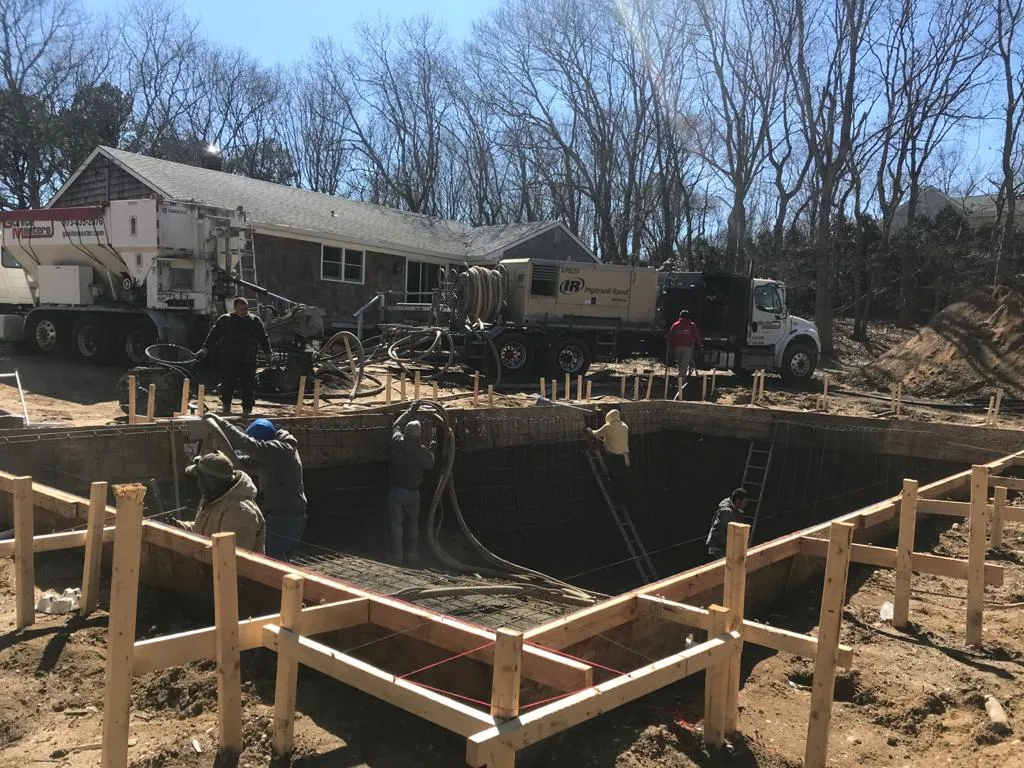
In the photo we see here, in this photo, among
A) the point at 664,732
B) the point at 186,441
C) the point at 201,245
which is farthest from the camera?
the point at 201,245

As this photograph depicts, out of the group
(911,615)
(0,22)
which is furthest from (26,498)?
(0,22)

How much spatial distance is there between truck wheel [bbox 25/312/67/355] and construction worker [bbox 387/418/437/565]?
886 centimetres

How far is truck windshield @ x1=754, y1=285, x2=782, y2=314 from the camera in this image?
17.3 m

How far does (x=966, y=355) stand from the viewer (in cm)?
Answer: 1742

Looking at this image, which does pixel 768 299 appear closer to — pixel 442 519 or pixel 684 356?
pixel 684 356

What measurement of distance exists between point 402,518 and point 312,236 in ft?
39.1

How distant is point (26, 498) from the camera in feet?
15.3

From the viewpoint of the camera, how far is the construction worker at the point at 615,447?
1065 centimetres

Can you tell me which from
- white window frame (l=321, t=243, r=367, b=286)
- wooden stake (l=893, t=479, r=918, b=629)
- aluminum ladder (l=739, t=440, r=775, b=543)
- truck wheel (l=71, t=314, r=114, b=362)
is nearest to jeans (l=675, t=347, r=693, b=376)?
aluminum ladder (l=739, t=440, r=775, b=543)

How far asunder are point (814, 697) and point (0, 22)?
1390 inches

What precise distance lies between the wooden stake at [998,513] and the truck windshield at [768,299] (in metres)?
10.6

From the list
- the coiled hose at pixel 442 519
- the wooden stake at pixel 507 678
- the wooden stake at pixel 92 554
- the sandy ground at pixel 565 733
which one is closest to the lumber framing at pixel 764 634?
the sandy ground at pixel 565 733

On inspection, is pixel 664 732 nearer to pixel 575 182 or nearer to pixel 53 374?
pixel 53 374

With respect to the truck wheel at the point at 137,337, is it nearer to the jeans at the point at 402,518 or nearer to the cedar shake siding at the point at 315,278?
the cedar shake siding at the point at 315,278
